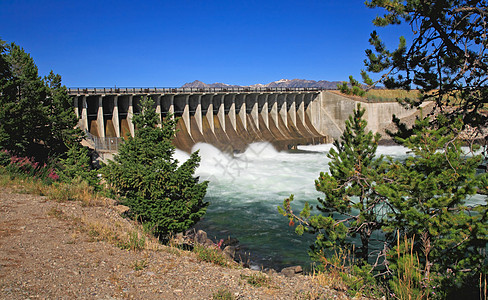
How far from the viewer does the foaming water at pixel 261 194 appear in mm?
14289

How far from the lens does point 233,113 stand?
41000mm

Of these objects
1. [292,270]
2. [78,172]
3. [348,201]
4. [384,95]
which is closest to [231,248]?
[292,270]

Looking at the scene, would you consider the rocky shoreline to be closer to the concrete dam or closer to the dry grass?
the concrete dam

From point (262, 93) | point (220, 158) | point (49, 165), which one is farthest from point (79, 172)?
point (262, 93)

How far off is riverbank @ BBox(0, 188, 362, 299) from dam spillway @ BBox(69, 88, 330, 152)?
1858 cm

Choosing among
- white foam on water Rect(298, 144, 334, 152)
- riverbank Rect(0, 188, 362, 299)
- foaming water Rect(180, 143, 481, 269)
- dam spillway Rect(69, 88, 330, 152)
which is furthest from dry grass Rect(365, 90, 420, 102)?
riverbank Rect(0, 188, 362, 299)

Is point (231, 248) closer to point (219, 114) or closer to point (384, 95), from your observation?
point (219, 114)

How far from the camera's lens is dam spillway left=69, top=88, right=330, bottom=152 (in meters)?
31.0

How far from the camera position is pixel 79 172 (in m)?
14.8

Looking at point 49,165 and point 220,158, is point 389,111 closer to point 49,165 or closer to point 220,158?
point 220,158

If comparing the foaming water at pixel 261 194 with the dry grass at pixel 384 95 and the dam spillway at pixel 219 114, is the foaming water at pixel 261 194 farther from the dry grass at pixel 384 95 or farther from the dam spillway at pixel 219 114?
the dry grass at pixel 384 95

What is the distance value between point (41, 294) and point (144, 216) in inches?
258

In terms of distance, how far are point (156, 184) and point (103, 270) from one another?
553 centimetres

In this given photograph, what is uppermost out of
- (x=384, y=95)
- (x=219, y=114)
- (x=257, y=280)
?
(x=384, y=95)
